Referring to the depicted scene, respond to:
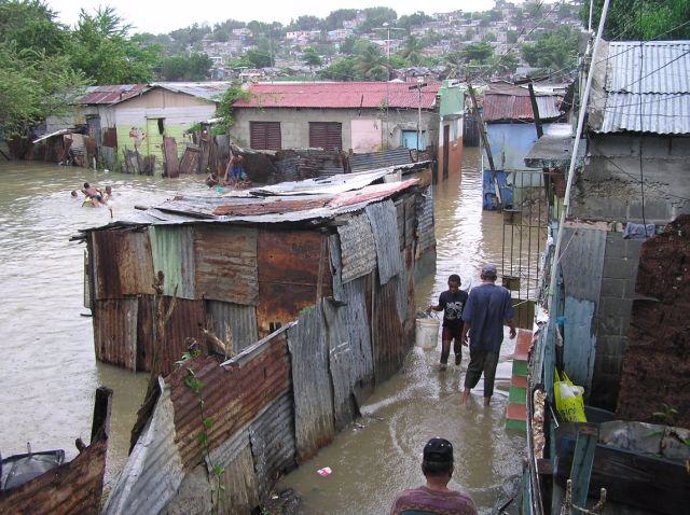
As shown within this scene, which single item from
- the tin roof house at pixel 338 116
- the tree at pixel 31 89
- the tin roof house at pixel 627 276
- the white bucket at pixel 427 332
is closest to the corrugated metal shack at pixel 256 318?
the white bucket at pixel 427 332

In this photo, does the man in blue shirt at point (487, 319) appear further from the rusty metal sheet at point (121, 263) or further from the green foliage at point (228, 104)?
A: the green foliage at point (228, 104)

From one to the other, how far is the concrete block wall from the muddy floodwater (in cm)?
109

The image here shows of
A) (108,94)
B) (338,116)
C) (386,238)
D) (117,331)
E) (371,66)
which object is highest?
(371,66)

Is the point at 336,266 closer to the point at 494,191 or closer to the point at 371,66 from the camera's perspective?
the point at 494,191

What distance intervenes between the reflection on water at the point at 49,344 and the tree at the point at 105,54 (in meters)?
19.0

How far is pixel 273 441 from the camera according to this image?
261 inches

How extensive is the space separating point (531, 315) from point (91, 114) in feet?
88.7

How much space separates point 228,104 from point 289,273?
2016 cm

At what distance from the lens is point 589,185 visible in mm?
7668

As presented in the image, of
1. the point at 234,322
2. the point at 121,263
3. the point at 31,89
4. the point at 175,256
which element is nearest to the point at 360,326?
the point at 234,322

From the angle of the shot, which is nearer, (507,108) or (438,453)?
(438,453)

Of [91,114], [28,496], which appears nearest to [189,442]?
[28,496]

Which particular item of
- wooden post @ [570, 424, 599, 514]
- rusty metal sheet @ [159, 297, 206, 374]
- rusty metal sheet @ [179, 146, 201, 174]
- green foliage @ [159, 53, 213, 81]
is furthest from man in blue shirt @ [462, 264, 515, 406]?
green foliage @ [159, 53, 213, 81]

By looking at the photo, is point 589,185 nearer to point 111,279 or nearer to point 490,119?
point 111,279
